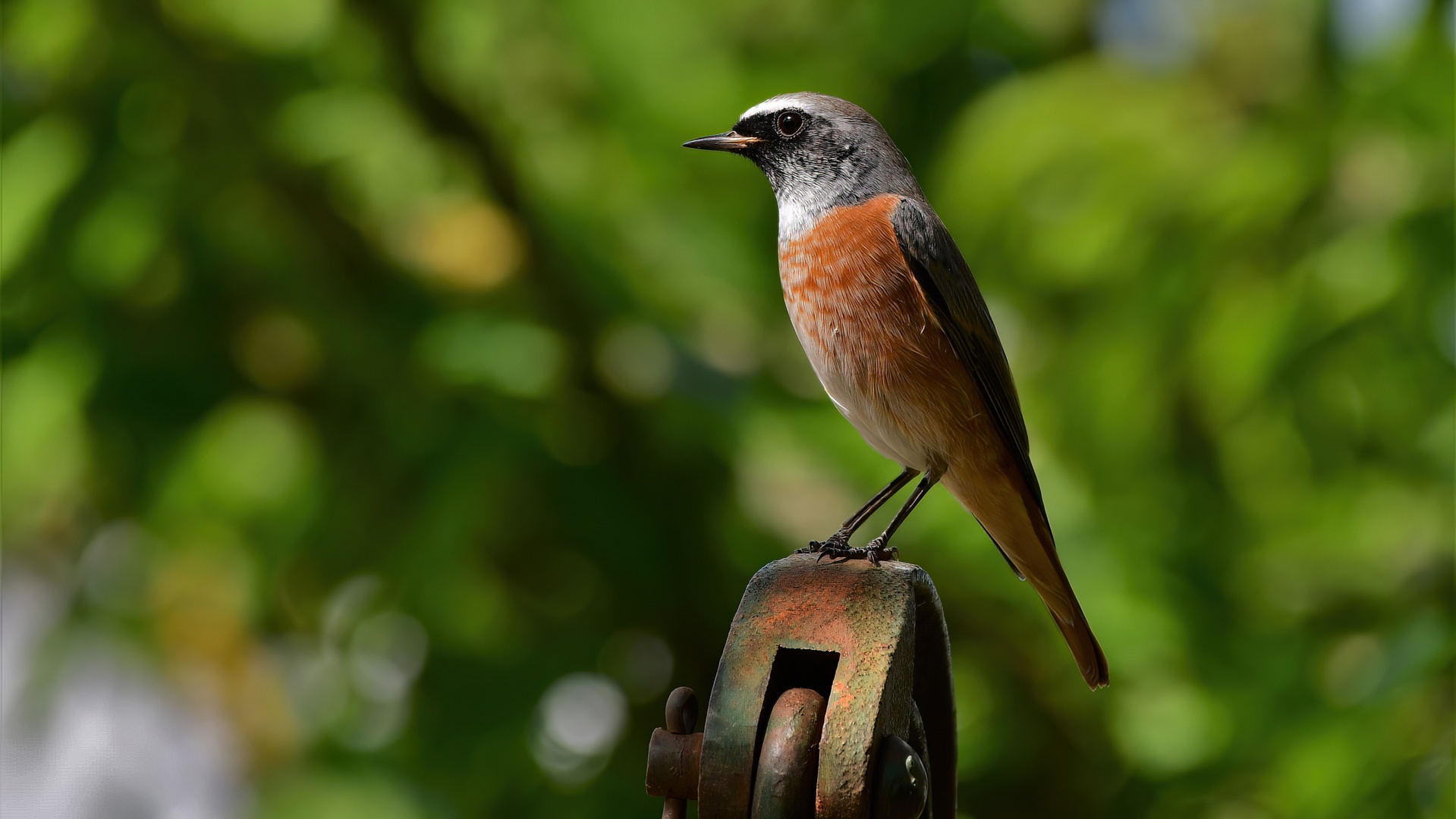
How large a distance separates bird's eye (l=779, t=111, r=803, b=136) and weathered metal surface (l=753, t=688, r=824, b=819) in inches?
59.7

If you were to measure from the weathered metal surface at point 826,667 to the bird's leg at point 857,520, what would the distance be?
1.23 ft

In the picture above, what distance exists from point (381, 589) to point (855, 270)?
86.8 inches

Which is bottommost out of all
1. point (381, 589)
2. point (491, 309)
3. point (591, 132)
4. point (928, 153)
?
point (381, 589)

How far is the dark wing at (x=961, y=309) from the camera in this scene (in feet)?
7.94

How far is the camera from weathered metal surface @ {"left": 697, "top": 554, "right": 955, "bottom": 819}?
148 cm

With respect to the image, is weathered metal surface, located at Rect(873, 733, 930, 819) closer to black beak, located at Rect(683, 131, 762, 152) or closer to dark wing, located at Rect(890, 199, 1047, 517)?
dark wing, located at Rect(890, 199, 1047, 517)

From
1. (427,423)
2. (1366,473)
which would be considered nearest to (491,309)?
(427,423)

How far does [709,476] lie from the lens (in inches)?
151

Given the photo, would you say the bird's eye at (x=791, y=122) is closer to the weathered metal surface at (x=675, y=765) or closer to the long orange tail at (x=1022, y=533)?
the long orange tail at (x=1022, y=533)

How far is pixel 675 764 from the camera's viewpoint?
1563mm

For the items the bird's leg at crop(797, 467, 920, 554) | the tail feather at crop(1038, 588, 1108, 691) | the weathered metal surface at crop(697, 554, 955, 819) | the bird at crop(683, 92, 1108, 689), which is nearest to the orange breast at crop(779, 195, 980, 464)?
the bird at crop(683, 92, 1108, 689)

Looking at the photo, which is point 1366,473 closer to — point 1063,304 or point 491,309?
point 1063,304

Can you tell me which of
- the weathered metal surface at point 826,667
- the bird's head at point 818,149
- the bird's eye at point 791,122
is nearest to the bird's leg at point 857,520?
the weathered metal surface at point 826,667

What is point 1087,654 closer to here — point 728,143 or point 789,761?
point 789,761
